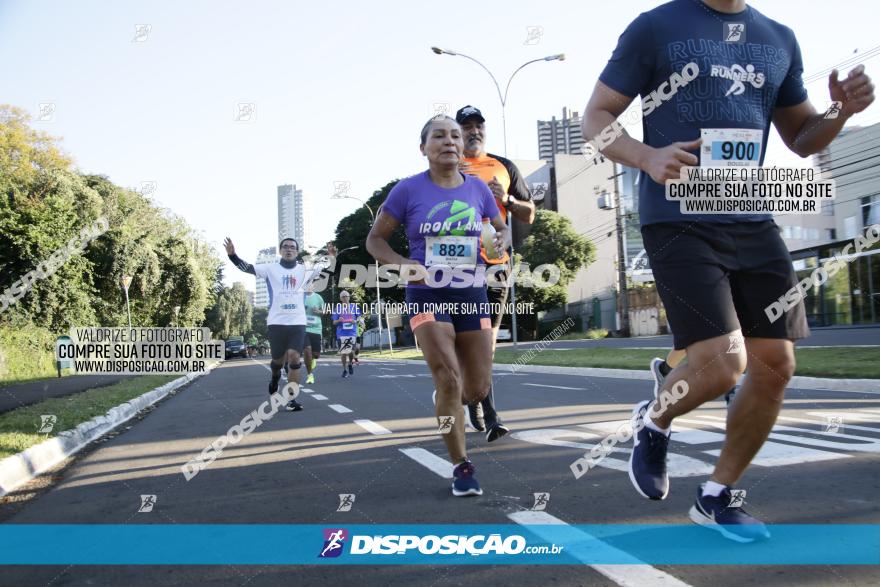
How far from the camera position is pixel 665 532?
10.1 ft

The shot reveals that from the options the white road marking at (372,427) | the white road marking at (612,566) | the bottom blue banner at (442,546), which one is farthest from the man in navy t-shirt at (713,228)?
the white road marking at (372,427)

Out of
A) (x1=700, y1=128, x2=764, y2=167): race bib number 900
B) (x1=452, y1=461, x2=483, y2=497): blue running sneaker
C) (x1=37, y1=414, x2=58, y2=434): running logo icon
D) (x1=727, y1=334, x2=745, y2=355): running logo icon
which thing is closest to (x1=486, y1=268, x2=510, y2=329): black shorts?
(x1=452, y1=461, x2=483, y2=497): blue running sneaker

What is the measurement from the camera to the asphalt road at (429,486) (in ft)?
9.11

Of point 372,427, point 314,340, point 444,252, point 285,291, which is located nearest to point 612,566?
point 444,252

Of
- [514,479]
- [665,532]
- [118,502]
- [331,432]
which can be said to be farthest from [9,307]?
[665,532]

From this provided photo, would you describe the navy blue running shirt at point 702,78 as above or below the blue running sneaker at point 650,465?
above

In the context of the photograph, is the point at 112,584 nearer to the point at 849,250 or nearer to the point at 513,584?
the point at 513,584

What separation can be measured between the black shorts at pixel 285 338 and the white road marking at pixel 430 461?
483cm

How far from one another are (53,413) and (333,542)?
287 inches

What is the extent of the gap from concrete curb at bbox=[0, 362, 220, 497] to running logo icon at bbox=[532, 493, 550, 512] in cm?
357

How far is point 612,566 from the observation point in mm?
2686

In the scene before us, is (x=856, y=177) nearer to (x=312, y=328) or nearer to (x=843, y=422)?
(x=312, y=328)

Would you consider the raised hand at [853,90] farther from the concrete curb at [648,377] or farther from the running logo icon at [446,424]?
the concrete curb at [648,377]

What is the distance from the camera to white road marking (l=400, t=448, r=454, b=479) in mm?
4699
